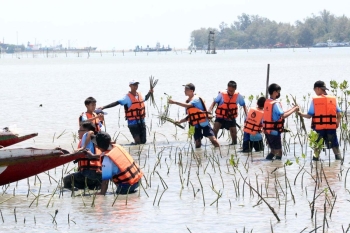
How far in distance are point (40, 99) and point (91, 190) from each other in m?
28.2

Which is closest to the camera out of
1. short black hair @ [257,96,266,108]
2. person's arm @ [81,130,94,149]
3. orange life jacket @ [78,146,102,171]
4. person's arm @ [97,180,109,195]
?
person's arm @ [97,180,109,195]

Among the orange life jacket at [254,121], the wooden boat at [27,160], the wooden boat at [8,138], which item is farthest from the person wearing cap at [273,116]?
the wooden boat at [8,138]

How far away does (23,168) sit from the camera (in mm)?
13227

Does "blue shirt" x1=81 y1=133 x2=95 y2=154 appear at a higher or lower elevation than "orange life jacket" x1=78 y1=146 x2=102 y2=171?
higher

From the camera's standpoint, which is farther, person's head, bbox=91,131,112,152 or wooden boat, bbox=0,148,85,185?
wooden boat, bbox=0,148,85,185

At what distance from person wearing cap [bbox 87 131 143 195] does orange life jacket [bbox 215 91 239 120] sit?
566cm

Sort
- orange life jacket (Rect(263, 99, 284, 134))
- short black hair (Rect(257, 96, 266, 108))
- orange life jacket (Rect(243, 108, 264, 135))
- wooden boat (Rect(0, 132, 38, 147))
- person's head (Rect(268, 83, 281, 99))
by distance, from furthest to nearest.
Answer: orange life jacket (Rect(243, 108, 264, 135)), short black hair (Rect(257, 96, 266, 108)), wooden boat (Rect(0, 132, 38, 147)), orange life jacket (Rect(263, 99, 284, 134)), person's head (Rect(268, 83, 281, 99))

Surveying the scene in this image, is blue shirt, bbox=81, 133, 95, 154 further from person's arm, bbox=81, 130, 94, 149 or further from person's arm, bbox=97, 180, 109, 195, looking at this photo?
person's arm, bbox=97, 180, 109, 195

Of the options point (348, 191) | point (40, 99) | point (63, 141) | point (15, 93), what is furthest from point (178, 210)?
point (15, 93)

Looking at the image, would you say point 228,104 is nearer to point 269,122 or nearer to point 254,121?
point 254,121

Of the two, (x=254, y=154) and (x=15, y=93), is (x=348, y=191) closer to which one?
(x=254, y=154)

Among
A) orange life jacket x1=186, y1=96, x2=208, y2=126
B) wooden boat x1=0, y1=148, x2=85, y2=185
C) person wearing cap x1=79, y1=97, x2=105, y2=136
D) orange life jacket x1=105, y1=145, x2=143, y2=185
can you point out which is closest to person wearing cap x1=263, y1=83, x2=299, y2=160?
orange life jacket x1=186, y1=96, x2=208, y2=126

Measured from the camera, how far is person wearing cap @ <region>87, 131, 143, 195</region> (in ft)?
39.4

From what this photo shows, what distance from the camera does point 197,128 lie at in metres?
17.4
